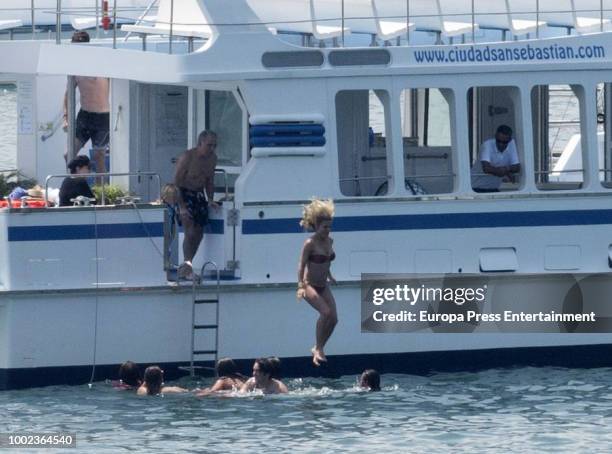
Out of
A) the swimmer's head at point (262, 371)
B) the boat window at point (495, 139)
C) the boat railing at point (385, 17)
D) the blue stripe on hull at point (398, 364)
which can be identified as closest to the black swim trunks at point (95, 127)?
the boat railing at point (385, 17)

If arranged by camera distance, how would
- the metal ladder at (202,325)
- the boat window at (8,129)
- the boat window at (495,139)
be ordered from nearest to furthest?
1. the metal ladder at (202,325)
2. the boat window at (495,139)
3. the boat window at (8,129)

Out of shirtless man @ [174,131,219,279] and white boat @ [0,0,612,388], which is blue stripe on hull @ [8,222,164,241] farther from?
shirtless man @ [174,131,219,279]

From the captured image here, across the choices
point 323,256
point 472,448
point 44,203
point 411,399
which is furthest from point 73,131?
point 472,448

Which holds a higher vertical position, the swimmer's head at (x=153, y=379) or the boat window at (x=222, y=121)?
the boat window at (x=222, y=121)

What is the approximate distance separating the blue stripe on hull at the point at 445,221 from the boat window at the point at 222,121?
111cm

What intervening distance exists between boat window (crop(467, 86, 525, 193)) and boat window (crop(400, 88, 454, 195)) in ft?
0.91

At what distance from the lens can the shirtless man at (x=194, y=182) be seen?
1577cm

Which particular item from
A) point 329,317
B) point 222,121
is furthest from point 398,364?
point 222,121

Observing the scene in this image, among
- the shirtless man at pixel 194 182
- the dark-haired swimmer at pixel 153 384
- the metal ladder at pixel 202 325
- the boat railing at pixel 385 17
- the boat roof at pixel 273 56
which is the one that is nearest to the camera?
the dark-haired swimmer at pixel 153 384

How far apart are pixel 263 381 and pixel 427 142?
3921 mm

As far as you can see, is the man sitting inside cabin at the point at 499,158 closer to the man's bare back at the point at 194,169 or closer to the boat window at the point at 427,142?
the boat window at the point at 427,142

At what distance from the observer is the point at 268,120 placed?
15.7 meters

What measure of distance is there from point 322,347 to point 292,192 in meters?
1.42

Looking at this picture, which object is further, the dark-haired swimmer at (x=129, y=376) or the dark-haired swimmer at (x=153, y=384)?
the dark-haired swimmer at (x=129, y=376)
